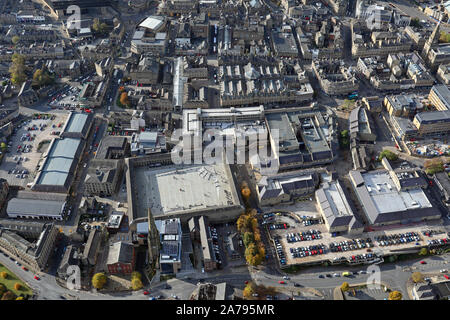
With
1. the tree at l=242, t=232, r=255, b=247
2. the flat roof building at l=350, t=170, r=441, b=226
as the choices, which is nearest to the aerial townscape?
the flat roof building at l=350, t=170, r=441, b=226

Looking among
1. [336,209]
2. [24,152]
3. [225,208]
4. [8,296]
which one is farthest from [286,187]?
[24,152]

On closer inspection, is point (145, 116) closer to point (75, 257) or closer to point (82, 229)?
A: point (82, 229)

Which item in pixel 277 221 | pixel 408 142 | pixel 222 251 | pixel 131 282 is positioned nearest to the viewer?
pixel 131 282

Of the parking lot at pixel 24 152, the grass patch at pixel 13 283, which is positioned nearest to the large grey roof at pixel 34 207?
the parking lot at pixel 24 152

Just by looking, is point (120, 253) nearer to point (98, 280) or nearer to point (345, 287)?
point (98, 280)

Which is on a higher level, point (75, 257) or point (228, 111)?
point (228, 111)

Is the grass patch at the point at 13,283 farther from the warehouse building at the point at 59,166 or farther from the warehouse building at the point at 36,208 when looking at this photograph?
the warehouse building at the point at 59,166

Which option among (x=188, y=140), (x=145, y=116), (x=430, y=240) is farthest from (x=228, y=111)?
(x=430, y=240)
